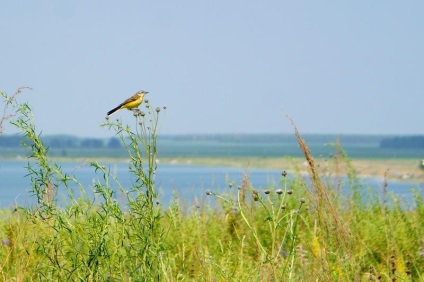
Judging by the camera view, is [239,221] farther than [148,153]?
Yes

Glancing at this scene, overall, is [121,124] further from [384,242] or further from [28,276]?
[384,242]

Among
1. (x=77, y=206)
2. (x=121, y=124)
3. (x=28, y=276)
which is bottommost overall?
(x=28, y=276)

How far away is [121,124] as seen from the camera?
4.64m

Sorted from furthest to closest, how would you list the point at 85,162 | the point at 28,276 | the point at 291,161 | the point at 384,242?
the point at 291,161 → the point at 384,242 → the point at 28,276 → the point at 85,162

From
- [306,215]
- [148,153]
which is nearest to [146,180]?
[148,153]

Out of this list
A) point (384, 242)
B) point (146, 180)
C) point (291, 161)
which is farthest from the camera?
point (291, 161)

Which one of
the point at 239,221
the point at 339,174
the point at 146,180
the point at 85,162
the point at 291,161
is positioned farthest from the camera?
the point at 291,161

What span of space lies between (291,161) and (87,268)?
15.6 feet

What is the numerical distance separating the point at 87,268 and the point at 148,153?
66 cm

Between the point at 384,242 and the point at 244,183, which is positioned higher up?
the point at 244,183

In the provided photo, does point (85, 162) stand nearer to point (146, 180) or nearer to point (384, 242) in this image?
point (146, 180)

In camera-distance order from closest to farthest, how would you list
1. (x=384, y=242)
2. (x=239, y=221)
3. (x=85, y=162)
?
1. (x=85, y=162)
2. (x=384, y=242)
3. (x=239, y=221)

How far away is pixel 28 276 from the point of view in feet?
18.5

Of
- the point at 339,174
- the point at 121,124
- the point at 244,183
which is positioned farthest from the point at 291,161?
the point at 121,124
